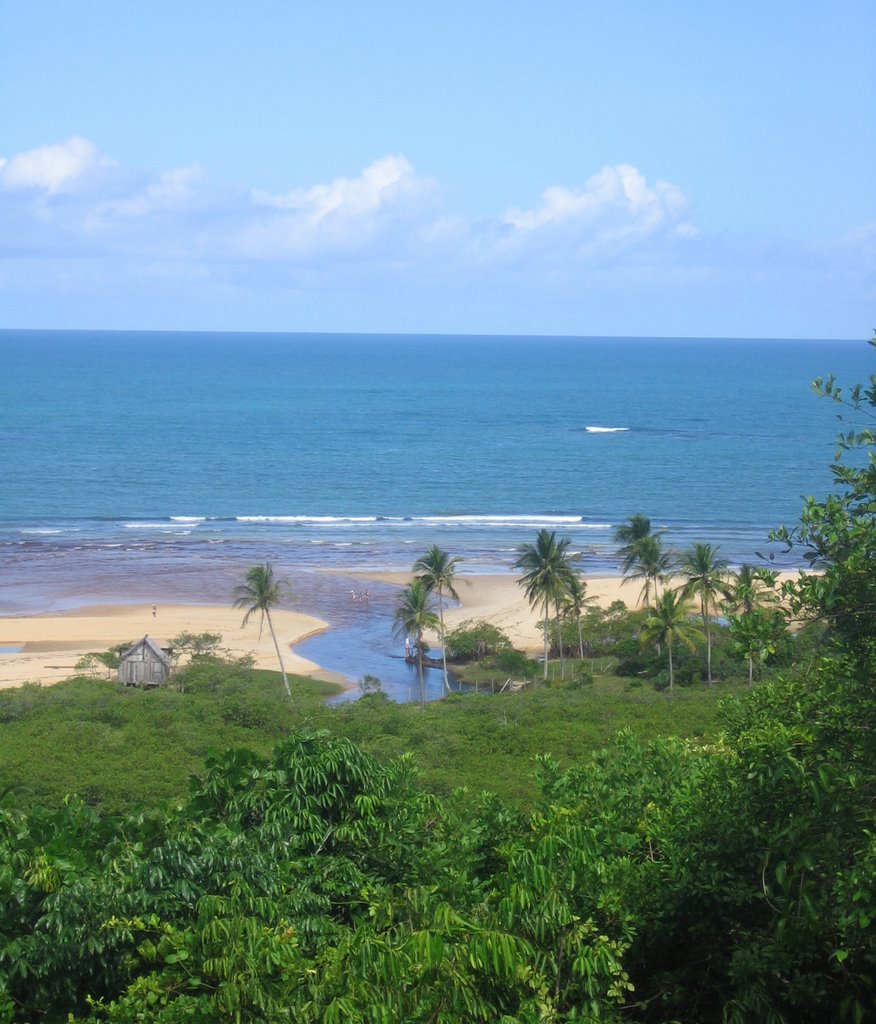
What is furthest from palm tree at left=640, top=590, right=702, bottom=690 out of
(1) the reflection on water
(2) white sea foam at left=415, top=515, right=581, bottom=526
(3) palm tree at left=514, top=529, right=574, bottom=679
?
(2) white sea foam at left=415, top=515, right=581, bottom=526

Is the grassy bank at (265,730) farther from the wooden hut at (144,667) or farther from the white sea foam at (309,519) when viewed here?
the white sea foam at (309,519)

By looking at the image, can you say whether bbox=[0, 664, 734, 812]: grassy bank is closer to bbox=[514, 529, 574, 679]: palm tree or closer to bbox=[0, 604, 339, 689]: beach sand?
bbox=[514, 529, 574, 679]: palm tree

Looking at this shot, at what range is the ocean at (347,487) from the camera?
65.7 metres

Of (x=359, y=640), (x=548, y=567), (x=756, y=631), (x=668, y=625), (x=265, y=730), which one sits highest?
(x=756, y=631)

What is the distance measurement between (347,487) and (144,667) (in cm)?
5120

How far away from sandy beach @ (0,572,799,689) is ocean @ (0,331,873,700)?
184cm

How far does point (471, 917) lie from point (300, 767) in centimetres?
346

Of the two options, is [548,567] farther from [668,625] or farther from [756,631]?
[756,631]

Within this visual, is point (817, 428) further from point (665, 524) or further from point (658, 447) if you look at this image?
point (665, 524)

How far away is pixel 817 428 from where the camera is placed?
130 metres

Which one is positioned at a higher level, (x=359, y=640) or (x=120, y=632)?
(x=120, y=632)

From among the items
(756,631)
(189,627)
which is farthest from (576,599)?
(756,631)

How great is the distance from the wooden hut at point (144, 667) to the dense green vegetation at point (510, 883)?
30.2 m

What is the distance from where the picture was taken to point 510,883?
9.41 meters
